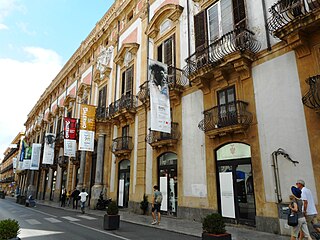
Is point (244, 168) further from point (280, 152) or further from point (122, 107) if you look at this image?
point (122, 107)

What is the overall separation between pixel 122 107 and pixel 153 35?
537 centimetres

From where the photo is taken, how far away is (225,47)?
10.8m

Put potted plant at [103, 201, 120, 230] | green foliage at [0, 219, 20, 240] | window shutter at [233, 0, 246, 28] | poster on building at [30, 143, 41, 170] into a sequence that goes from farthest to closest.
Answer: poster on building at [30, 143, 41, 170] < window shutter at [233, 0, 246, 28] < potted plant at [103, 201, 120, 230] < green foliage at [0, 219, 20, 240]

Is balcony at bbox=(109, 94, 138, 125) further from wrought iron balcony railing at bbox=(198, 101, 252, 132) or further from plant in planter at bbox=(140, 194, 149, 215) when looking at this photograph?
wrought iron balcony railing at bbox=(198, 101, 252, 132)

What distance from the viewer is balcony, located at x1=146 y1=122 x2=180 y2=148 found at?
13.2 m

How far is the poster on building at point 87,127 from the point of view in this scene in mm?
18617

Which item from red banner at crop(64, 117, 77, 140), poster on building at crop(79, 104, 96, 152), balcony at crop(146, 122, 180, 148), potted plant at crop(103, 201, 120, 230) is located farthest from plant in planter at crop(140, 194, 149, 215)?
red banner at crop(64, 117, 77, 140)

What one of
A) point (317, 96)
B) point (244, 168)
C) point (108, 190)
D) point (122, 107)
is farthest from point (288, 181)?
point (108, 190)

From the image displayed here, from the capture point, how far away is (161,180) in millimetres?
14172

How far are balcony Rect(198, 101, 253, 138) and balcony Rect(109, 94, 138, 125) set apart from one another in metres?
6.88

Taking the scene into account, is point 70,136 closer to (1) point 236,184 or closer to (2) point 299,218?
(1) point 236,184

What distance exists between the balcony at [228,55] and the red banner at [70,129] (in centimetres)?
1400

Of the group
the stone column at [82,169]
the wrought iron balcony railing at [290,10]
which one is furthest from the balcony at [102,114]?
the wrought iron balcony railing at [290,10]

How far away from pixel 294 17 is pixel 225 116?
A: 4220 mm
